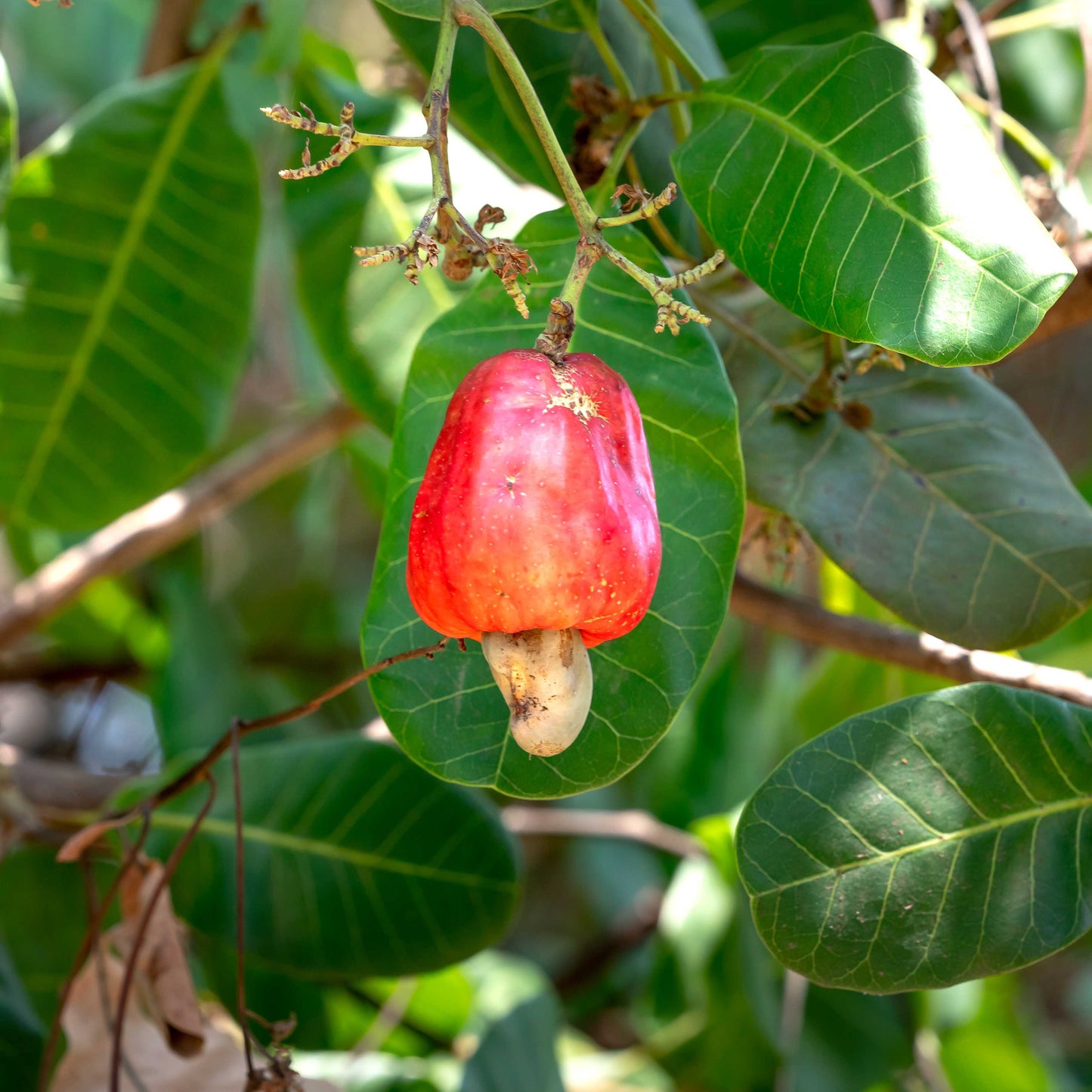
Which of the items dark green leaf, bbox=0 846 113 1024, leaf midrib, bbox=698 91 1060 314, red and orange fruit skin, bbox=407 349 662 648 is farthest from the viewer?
dark green leaf, bbox=0 846 113 1024

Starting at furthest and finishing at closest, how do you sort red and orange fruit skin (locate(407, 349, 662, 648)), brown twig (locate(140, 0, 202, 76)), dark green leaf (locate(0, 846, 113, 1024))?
brown twig (locate(140, 0, 202, 76)) < dark green leaf (locate(0, 846, 113, 1024)) < red and orange fruit skin (locate(407, 349, 662, 648))

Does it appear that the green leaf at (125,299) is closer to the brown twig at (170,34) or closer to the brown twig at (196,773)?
the brown twig at (170,34)

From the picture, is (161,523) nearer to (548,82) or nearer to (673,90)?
(548,82)

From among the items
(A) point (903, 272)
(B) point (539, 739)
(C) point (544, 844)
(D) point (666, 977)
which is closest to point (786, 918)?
(B) point (539, 739)

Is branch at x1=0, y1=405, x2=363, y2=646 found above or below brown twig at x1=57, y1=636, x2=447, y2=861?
below

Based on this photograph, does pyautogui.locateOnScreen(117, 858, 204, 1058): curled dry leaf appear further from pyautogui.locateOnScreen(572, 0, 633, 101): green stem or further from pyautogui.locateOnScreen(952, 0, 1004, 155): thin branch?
pyautogui.locateOnScreen(952, 0, 1004, 155): thin branch

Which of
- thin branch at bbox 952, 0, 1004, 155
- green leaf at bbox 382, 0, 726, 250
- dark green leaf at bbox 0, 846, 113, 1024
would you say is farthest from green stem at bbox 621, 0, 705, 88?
dark green leaf at bbox 0, 846, 113, 1024

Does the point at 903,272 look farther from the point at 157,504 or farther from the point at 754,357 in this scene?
the point at 157,504
